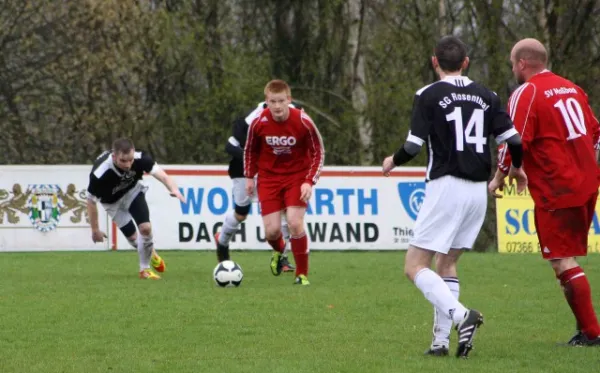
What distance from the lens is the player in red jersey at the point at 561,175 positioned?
26.2 feet

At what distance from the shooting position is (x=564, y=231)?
26.2ft

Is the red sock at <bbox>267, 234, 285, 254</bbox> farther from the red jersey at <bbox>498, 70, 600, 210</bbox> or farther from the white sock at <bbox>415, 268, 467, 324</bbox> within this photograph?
the white sock at <bbox>415, 268, 467, 324</bbox>

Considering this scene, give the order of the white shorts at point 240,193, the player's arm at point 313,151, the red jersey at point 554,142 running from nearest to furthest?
1. the red jersey at point 554,142
2. the player's arm at point 313,151
3. the white shorts at point 240,193

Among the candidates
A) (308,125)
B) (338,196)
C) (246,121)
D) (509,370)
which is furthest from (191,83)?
(509,370)

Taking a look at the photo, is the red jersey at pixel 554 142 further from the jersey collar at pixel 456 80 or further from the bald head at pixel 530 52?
the jersey collar at pixel 456 80

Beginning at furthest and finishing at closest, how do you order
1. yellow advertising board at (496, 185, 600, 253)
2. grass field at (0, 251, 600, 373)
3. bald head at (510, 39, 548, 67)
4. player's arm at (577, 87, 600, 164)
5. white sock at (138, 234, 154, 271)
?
A: yellow advertising board at (496, 185, 600, 253) < white sock at (138, 234, 154, 271) < player's arm at (577, 87, 600, 164) < bald head at (510, 39, 548, 67) < grass field at (0, 251, 600, 373)

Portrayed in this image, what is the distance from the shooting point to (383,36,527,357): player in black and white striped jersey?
A: 7324 millimetres

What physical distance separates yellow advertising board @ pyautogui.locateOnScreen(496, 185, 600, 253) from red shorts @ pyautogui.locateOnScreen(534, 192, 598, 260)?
41.9 ft

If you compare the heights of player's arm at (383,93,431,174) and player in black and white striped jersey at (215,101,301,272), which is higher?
player's arm at (383,93,431,174)

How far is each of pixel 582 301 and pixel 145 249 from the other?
7019 millimetres

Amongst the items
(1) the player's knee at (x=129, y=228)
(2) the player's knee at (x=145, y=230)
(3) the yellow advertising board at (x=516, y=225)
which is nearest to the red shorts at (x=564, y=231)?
(2) the player's knee at (x=145, y=230)

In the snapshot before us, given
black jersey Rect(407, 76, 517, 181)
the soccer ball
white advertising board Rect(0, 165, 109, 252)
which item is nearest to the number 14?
black jersey Rect(407, 76, 517, 181)

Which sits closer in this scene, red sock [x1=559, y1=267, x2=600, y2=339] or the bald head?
red sock [x1=559, y1=267, x2=600, y2=339]

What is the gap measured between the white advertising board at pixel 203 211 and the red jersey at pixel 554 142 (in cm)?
1244
